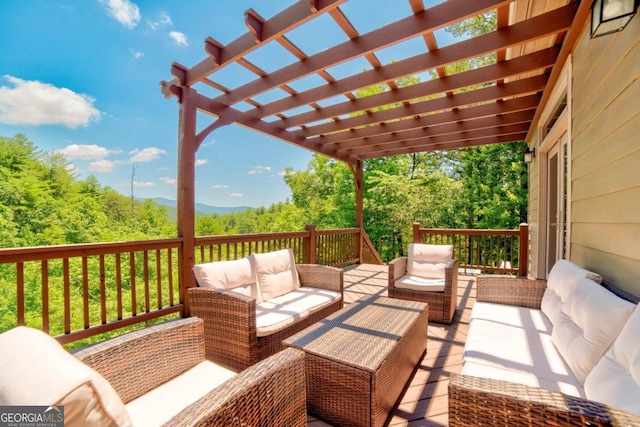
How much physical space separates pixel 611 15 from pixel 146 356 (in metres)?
2.87

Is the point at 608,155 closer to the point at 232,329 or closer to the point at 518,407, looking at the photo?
the point at 518,407

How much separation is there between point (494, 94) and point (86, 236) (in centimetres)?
1651

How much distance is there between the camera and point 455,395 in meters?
1.13

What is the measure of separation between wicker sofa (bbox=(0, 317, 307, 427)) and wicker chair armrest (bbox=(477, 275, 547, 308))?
226cm

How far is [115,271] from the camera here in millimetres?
4227

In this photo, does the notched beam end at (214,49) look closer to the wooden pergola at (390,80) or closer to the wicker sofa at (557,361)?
the wooden pergola at (390,80)

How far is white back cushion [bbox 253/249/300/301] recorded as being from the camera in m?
2.98

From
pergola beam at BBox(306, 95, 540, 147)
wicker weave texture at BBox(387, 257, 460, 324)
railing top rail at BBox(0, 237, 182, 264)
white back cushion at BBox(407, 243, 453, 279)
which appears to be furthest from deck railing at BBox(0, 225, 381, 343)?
wicker weave texture at BBox(387, 257, 460, 324)

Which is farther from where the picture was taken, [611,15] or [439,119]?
[439,119]

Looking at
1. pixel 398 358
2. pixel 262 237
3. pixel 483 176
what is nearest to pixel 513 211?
pixel 483 176

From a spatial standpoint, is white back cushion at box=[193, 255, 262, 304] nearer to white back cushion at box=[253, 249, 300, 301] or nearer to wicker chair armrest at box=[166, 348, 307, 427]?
white back cushion at box=[253, 249, 300, 301]

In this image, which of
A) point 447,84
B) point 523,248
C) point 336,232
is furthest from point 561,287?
point 336,232

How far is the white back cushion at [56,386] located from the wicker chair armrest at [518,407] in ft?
3.67

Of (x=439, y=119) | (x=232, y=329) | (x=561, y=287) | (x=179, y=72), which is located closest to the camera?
(x=561, y=287)
